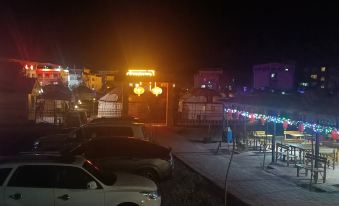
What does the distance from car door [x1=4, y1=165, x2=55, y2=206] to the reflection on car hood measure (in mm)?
1340

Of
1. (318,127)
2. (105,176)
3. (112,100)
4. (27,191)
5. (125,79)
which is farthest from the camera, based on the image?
(112,100)

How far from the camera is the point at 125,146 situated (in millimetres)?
14344

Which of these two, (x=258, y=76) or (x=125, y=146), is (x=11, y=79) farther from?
(x=258, y=76)

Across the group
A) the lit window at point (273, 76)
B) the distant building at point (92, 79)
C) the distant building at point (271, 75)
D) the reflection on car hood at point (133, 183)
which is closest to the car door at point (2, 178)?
the reflection on car hood at point (133, 183)

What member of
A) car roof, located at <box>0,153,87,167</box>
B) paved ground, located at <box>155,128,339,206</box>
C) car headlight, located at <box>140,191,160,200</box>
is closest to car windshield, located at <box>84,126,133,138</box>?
paved ground, located at <box>155,128,339,206</box>

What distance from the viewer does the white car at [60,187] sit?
29.4ft

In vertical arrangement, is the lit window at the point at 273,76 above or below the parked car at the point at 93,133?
above

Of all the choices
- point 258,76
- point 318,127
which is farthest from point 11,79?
point 258,76

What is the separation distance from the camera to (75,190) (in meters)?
9.14

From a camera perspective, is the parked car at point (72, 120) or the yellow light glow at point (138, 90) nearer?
the parked car at point (72, 120)

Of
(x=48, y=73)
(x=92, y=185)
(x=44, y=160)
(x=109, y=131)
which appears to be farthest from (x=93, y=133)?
(x=48, y=73)

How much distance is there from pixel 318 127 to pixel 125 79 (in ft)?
69.4

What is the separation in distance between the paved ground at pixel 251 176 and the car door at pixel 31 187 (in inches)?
231

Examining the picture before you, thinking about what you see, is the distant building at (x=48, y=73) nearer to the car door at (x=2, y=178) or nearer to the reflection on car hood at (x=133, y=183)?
the reflection on car hood at (x=133, y=183)
